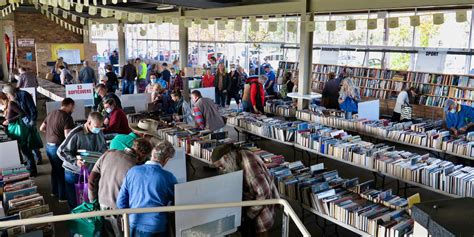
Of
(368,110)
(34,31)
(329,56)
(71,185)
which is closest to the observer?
(71,185)

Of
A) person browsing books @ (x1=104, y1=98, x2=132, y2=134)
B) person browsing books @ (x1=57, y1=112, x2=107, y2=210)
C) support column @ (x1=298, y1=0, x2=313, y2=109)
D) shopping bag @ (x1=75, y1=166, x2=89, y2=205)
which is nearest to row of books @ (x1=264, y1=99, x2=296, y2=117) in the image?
support column @ (x1=298, y1=0, x2=313, y2=109)

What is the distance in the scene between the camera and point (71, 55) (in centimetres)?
1792

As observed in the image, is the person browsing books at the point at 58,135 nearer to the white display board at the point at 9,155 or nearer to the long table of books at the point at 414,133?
the white display board at the point at 9,155

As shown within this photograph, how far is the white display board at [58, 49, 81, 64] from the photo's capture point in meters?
17.6

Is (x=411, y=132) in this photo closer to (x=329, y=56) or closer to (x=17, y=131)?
(x=17, y=131)

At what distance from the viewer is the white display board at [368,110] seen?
848cm

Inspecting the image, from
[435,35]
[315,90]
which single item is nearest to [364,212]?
[435,35]

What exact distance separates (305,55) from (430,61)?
14.9ft

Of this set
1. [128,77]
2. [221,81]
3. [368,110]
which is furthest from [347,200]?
[128,77]

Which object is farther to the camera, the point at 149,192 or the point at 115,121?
the point at 115,121

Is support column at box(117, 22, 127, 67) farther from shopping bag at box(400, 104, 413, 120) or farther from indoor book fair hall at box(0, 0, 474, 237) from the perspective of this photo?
shopping bag at box(400, 104, 413, 120)

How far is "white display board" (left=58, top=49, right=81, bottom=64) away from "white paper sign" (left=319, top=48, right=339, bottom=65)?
10.4 m

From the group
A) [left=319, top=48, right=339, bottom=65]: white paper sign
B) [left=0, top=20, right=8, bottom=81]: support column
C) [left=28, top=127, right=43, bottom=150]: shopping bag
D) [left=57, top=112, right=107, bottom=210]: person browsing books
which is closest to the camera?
[left=57, top=112, right=107, bottom=210]: person browsing books

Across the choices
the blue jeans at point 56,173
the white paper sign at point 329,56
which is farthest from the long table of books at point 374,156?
the white paper sign at point 329,56
